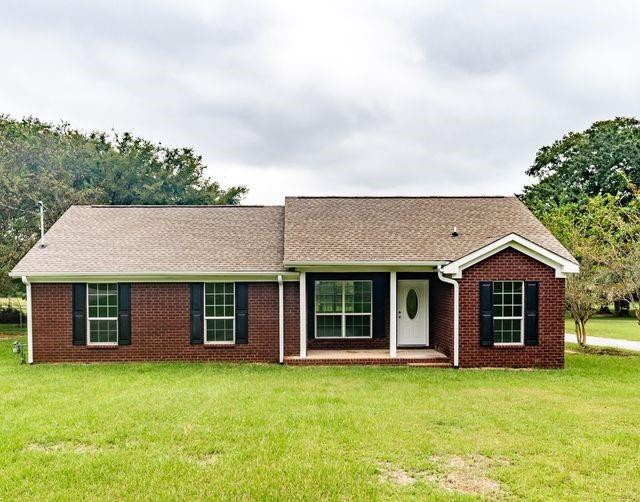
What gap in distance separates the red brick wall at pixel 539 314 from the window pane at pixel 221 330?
244 inches

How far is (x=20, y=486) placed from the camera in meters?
5.20

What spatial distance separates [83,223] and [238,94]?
8.25 m

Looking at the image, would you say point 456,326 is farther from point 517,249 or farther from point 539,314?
point 517,249

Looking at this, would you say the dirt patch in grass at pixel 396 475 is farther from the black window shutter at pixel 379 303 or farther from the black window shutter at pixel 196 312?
the black window shutter at pixel 379 303

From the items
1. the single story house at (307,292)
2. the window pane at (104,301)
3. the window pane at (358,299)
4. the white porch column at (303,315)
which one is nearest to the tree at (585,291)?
the single story house at (307,292)

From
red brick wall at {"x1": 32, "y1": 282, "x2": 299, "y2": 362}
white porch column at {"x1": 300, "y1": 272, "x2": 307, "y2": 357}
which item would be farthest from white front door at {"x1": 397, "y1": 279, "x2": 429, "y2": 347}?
red brick wall at {"x1": 32, "y1": 282, "x2": 299, "y2": 362}

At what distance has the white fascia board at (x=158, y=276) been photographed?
12633 millimetres

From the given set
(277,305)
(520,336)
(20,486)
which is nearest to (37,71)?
(277,305)

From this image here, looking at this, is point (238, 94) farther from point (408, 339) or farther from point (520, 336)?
point (520, 336)

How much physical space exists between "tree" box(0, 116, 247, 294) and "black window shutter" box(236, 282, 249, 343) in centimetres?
1268

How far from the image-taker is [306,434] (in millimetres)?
6859

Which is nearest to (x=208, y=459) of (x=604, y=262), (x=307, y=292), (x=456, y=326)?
(x=456, y=326)

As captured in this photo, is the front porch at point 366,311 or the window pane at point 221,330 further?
the front porch at point 366,311

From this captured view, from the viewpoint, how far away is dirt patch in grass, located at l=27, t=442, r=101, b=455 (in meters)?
6.25
